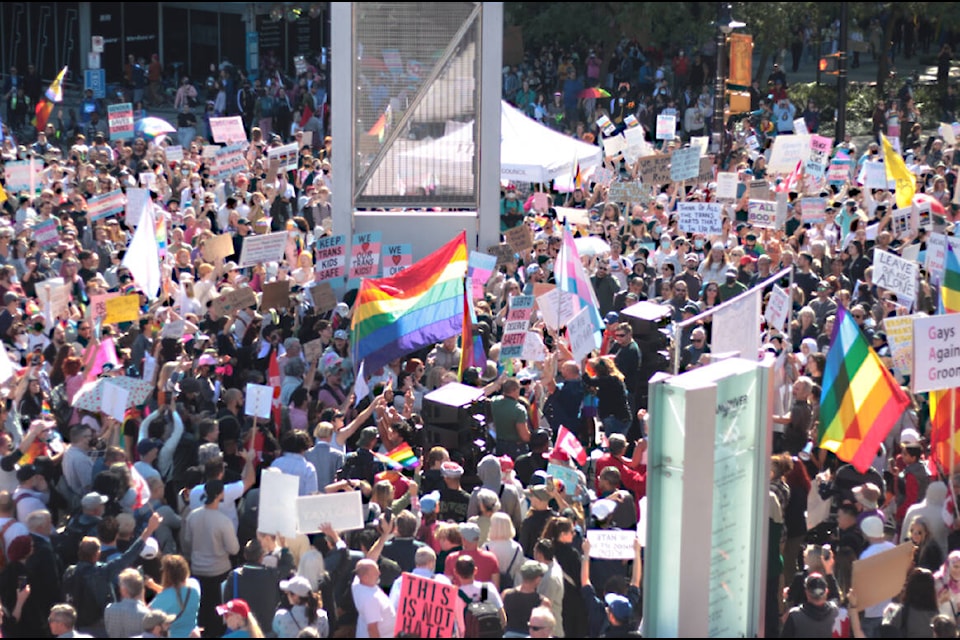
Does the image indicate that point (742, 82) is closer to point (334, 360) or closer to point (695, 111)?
point (695, 111)

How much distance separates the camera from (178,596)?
28.0 feet

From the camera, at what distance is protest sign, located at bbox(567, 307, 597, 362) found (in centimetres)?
1295

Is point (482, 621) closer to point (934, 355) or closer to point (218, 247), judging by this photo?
point (934, 355)

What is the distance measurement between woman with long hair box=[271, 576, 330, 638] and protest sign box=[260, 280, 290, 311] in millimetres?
6832

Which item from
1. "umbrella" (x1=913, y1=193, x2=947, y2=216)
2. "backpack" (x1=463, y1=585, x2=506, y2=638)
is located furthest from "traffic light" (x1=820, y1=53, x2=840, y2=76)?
"backpack" (x1=463, y1=585, x2=506, y2=638)

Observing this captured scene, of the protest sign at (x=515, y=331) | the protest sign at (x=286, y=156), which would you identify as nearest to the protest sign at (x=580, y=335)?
the protest sign at (x=515, y=331)

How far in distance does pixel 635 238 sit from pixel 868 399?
8.99 meters

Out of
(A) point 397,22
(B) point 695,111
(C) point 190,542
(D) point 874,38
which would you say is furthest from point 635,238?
(D) point 874,38

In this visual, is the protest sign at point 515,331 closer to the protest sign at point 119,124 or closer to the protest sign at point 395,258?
the protest sign at point 395,258

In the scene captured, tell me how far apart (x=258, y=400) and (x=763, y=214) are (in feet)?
30.2

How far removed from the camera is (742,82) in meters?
25.5

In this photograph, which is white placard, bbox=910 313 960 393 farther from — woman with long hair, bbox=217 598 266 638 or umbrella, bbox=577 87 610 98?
umbrella, bbox=577 87 610 98

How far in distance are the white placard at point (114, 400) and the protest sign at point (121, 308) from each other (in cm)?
268

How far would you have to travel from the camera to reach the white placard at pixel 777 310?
13422mm
